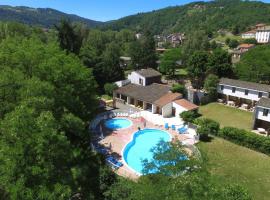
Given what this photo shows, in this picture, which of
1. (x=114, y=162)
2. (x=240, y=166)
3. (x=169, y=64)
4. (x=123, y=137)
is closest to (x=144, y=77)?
(x=169, y=64)

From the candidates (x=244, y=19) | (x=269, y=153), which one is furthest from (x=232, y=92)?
(x=244, y=19)

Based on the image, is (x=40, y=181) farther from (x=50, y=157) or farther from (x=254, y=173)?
(x=254, y=173)

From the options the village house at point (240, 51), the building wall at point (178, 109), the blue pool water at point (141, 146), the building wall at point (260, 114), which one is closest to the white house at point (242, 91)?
the building wall at point (260, 114)

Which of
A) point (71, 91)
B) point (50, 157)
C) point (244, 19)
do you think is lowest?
point (50, 157)

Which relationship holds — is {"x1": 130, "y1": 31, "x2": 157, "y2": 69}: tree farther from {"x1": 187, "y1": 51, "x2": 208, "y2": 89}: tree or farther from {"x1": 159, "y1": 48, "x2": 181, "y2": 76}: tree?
{"x1": 187, "y1": 51, "x2": 208, "y2": 89}: tree

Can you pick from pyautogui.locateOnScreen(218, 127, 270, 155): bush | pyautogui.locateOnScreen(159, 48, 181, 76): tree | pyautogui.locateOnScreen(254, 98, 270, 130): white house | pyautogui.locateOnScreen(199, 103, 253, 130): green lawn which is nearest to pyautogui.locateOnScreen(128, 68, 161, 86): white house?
pyautogui.locateOnScreen(159, 48, 181, 76): tree

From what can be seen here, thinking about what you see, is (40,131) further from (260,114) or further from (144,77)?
(144,77)

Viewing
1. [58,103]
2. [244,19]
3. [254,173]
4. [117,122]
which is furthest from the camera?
[244,19]
